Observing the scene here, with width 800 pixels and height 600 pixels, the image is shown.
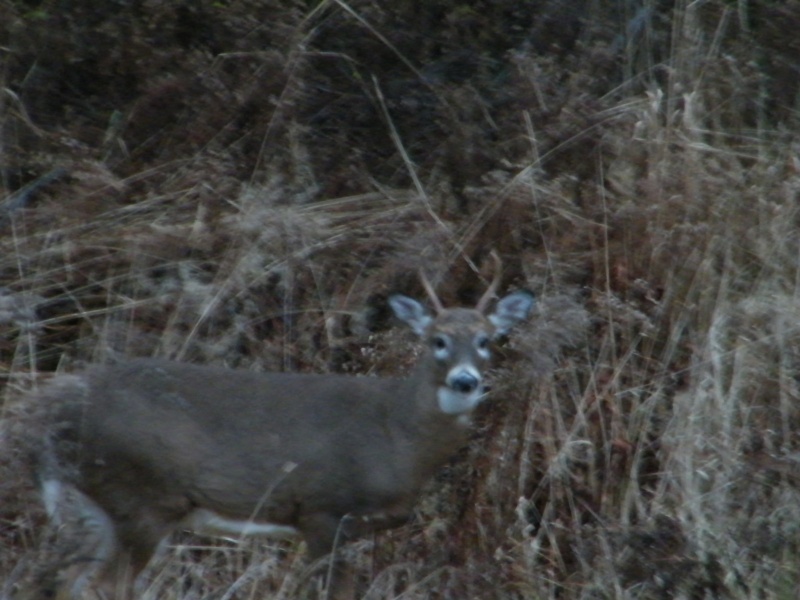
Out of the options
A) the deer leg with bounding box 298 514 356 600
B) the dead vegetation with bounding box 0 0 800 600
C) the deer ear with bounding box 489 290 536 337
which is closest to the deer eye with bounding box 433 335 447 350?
the deer ear with bounding box 489 290 536 337

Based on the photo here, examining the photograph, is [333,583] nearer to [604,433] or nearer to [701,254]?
[604,433]

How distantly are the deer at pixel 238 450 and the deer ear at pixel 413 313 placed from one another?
0.11m

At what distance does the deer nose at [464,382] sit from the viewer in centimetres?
610

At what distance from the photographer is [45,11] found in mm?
8914

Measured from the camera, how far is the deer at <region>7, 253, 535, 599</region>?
5965mm

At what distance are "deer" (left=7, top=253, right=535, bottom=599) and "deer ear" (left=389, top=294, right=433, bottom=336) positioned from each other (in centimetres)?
11

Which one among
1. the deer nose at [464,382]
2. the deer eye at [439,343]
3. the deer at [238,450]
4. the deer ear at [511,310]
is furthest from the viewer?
the deer ear at [511,310]

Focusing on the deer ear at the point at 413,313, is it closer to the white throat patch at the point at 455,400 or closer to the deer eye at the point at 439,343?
the deer eye at the point at 439,343

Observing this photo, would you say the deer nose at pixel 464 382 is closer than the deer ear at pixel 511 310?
Yes

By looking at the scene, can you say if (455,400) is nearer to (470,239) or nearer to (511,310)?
(511,310)

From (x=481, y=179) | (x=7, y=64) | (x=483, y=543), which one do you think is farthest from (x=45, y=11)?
(x=483, y=543)

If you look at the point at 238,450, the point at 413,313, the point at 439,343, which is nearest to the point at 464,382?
the point at 439,343

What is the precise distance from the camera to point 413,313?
21.4 feet

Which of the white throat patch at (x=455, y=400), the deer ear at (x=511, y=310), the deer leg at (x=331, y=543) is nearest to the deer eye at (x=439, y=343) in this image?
the white throat patch at (x=455, y=400)
